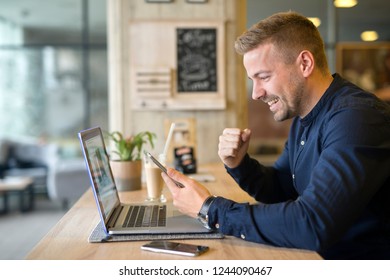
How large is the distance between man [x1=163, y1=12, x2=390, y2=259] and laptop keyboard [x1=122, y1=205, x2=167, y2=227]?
0.10 metres

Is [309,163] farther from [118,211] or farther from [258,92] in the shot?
[118,211]

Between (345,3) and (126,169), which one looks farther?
(345,3)

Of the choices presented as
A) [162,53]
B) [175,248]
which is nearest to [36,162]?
[162,53]

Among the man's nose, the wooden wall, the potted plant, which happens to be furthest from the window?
the man's nose

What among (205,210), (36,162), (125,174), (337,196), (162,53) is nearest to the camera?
(337,196)

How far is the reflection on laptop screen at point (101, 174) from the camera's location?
1179 millimetres

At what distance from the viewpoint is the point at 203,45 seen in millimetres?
2832

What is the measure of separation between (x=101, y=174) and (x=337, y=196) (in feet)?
2.01

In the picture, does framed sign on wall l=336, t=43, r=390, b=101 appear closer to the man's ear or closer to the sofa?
the sofa

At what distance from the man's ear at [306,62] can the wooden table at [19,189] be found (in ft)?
13.9

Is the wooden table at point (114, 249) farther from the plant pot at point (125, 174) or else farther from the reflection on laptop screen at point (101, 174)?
the plant pot at point (125, 174)

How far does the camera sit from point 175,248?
101cm

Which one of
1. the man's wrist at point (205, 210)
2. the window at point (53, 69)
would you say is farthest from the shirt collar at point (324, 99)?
the window at point (53, 69)

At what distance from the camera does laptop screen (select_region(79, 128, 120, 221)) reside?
115 cm
